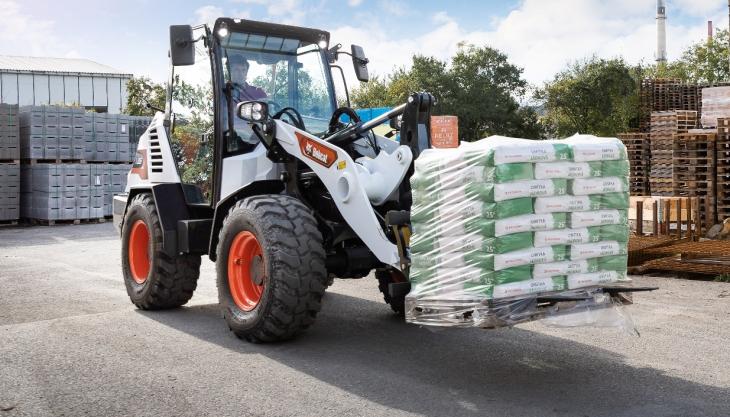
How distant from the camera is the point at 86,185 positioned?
19.9m

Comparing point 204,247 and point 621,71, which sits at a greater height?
point 621,71

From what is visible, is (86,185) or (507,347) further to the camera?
(86,185)

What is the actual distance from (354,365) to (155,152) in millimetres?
3545

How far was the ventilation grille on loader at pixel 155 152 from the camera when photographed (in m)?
8.15

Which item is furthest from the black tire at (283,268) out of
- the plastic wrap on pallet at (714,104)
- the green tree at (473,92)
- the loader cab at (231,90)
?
the green tree at (473,92)

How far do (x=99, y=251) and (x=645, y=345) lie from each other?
33.1 feet

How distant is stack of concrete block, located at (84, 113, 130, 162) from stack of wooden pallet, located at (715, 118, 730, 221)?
1402 centimetres

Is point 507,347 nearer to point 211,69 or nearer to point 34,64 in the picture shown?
point 211,69

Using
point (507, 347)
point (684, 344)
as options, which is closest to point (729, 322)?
point (684, 344)

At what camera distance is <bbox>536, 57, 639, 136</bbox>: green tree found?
45.3 m

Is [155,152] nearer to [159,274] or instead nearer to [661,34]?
[159,274]

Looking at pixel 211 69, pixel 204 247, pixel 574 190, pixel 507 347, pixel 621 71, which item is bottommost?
pixel 507 347

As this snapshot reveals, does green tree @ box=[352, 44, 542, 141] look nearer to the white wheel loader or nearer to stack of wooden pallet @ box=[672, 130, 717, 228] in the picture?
stack of wooden pallet @ box=[672, 130, 717, 228]

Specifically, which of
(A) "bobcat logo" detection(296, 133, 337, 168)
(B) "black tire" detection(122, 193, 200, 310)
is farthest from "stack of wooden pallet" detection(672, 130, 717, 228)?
(A) "bobcat logo" detection(296, 133, 337, 168)
